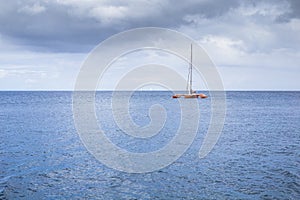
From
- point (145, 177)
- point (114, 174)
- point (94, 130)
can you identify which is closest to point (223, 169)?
point (145, 177)

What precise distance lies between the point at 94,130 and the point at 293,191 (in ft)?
126

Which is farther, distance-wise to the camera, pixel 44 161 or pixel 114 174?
pixel 44 161

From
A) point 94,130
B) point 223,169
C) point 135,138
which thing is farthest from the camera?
point 94,130

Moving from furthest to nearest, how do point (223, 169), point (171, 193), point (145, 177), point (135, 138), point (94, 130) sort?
point (94, 130) → point (135, 138) → point (223, 169) → point (145, 177) → point (171, 193)

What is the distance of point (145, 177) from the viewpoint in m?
26.6

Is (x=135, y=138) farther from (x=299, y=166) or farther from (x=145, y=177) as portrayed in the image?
(x=299, y=166)

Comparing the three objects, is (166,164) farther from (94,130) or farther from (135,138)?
(94,130)

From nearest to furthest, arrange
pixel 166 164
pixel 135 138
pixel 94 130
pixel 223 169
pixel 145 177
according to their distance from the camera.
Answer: pixel 145 177 → pixel 223 169 → pixel 166 164 → pixel 135 138 → pixel 94 130

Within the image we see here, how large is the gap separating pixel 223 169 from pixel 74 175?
14.9 metres

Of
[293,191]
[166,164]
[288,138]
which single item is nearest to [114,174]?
[166,164]

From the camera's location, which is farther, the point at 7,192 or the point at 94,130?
the point at 94,130

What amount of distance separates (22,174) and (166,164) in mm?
14597

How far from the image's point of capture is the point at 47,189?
2348cm

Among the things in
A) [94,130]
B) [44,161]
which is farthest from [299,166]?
[94,130]
